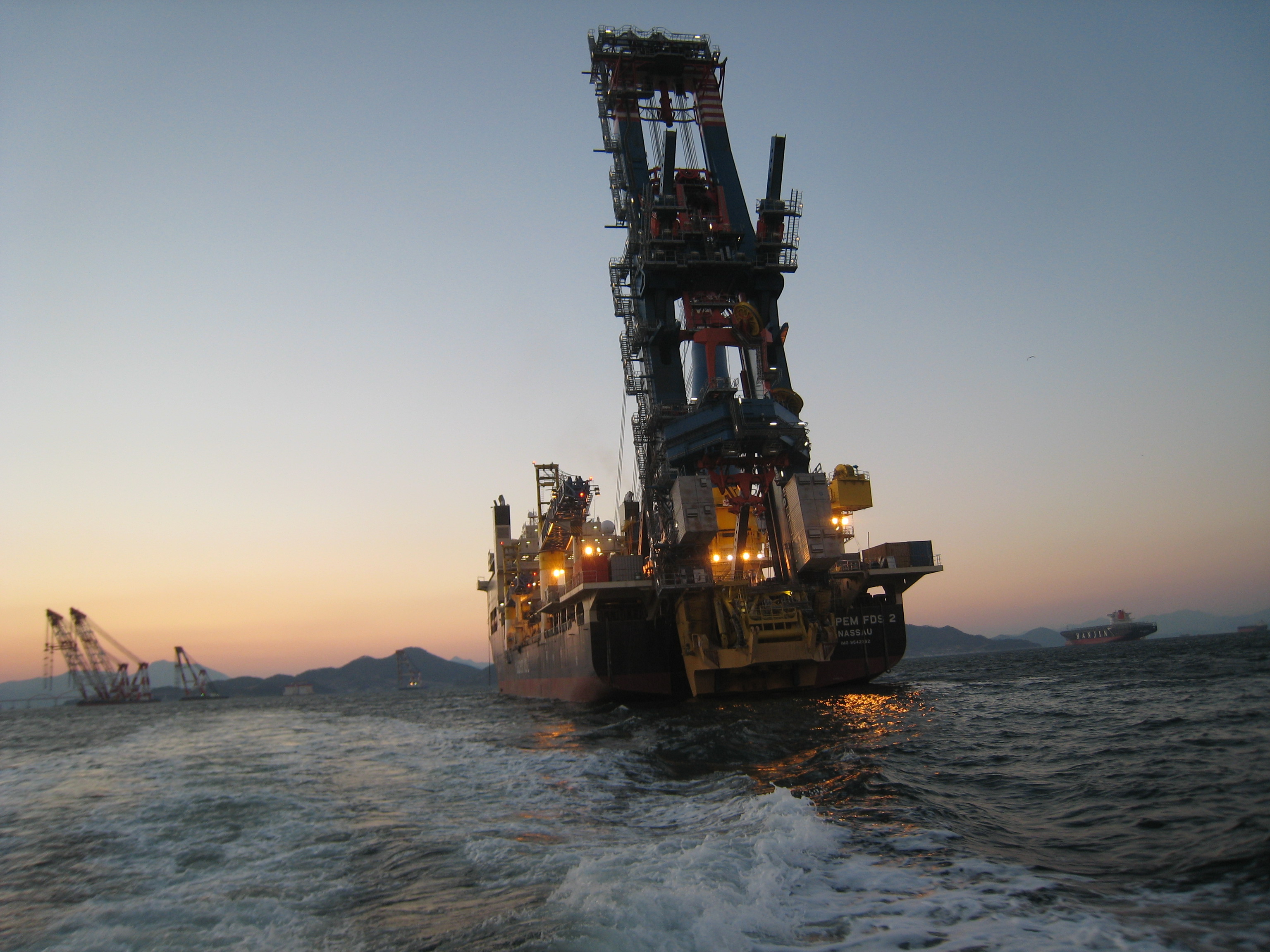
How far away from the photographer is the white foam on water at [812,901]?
6.57 metres

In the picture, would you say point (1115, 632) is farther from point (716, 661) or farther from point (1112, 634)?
point (716, 661)

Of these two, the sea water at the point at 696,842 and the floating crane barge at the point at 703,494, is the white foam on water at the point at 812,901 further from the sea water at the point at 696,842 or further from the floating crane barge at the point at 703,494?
the floating crane barge at the point at 703,494

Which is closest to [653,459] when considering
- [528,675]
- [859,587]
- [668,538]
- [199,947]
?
[668,538]

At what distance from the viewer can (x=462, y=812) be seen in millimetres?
13273

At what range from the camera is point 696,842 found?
9922 millimetres

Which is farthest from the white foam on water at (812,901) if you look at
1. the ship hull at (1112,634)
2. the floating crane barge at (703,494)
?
the ship hull at (1112,634)

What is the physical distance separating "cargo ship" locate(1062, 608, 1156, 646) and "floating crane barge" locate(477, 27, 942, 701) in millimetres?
136227

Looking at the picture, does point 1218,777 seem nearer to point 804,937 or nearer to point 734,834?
point 734,834

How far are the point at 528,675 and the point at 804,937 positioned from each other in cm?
4984

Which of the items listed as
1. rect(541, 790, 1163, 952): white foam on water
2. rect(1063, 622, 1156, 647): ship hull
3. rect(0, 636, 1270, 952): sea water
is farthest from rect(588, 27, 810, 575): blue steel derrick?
rect(1063, 622, 1156, 647): ship hull

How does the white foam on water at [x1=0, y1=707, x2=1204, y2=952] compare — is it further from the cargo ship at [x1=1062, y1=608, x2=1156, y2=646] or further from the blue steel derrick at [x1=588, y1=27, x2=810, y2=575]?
the cargo ship at [x1=1062, y1=608, x2=1156, y2=646]

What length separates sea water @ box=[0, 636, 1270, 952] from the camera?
7039 mm

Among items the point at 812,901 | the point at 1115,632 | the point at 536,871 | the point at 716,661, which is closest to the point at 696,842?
the point at 536,871

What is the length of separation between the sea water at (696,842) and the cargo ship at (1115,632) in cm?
14513
